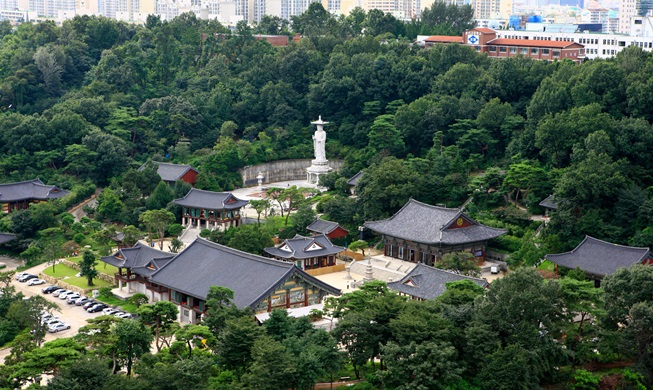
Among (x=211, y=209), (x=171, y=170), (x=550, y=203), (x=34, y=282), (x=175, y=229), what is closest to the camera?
(x=34, y=282)

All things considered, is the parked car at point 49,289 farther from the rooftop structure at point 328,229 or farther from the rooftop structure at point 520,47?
the rooftop structure at point 520,47

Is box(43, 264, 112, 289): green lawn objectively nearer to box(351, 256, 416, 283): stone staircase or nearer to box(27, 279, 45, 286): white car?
box(27, 279, 45, 286): white car

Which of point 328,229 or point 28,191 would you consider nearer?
point 328,229

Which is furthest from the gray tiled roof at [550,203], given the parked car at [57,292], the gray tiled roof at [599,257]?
the parked car at [57,292]

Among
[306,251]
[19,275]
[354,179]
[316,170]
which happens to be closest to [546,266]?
[306,251]

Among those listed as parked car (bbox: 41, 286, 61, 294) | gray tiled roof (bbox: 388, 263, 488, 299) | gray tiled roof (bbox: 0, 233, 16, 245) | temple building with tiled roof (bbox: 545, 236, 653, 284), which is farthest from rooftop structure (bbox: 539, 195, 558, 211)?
gray tiled roof (bbox: 0, 233, 16, 245)

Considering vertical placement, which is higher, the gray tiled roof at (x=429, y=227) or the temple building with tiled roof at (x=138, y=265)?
the gray tiled roof at (x=429, y=227)

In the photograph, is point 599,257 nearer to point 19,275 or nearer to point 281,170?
point 19,275

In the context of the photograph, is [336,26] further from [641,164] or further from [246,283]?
[246,283]
